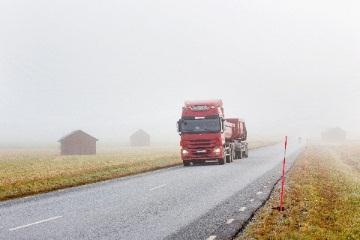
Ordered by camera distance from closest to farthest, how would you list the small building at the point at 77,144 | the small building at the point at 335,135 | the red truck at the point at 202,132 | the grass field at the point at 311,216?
1. the grass field at the point at 311,216
2. the red truck at the point at 202,132
3. the small building at the point at 77,144
4. the small building at the point at 335,135

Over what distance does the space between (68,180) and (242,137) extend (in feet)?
77.1

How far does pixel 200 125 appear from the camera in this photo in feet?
107

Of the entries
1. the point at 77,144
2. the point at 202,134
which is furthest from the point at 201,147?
the point at 77,144

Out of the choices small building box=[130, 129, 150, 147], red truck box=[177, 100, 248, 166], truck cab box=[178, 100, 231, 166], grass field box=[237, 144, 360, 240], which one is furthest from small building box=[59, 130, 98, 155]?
grass field box=[237, 144, 360, 240]

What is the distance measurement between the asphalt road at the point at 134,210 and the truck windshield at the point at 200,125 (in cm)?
1192

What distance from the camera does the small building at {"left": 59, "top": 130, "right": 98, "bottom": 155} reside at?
7875 cm

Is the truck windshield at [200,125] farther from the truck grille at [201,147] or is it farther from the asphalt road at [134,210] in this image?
the asphalt road at [134,210]

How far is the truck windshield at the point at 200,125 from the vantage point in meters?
32.6

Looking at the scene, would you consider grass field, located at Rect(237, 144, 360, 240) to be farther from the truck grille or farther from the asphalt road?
the truck grille

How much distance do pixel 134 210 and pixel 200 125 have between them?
19.6 metres

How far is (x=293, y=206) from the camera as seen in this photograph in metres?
14.2

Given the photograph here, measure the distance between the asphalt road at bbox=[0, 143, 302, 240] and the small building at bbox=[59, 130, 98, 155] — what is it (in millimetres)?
59216

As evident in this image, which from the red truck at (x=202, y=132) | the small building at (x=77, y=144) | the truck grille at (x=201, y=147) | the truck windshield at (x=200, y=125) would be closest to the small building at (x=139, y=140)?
the small building at (x=77, y=144)

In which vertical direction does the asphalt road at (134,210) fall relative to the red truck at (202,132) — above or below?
below
